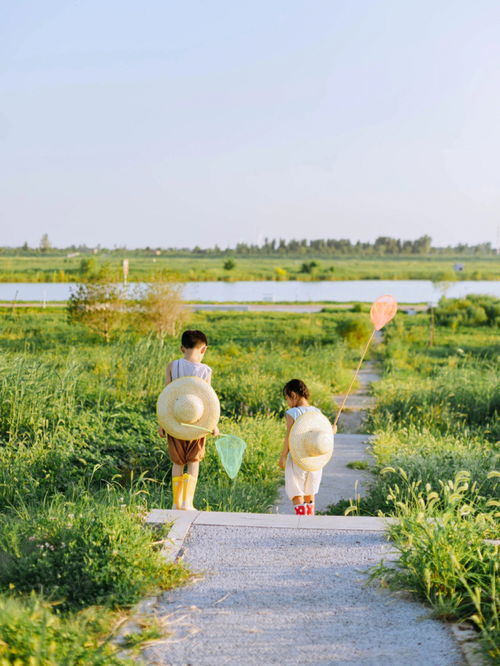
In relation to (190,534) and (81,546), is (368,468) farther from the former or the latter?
(81,546)

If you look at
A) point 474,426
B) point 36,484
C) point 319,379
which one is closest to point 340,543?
point 36,484

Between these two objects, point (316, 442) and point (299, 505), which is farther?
point (299, 505)

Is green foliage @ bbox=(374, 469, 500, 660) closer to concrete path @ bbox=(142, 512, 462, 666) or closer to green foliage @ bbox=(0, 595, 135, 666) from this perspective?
concrete path @ bbox=(142, 512, 462, 666)

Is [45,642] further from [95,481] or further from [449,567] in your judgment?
[95,481]

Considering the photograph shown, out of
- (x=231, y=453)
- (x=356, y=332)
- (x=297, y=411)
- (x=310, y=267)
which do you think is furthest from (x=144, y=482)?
(x=310, y=267)

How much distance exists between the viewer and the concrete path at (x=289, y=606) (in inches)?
118

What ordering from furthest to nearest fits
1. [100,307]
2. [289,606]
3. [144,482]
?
[100,307] < [144,482] < [289,606]

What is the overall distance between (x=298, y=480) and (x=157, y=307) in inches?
572

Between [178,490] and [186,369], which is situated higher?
[186,369]

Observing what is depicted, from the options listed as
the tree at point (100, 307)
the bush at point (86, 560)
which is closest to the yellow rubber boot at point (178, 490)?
the bush at point (86, 560)

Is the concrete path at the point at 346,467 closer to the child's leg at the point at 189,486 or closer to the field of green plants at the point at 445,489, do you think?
the field of green plants at the point at 445,489

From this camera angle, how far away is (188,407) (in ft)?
15.9

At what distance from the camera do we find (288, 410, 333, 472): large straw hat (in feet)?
16.0

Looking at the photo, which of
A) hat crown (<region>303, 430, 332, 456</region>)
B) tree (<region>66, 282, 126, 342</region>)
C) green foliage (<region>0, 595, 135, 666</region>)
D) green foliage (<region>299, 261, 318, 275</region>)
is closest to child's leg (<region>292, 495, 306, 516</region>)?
hat crown (<region>303, 430, 332, 456</region>)
